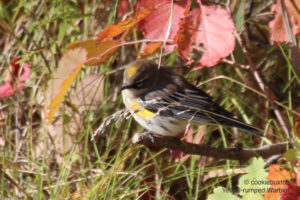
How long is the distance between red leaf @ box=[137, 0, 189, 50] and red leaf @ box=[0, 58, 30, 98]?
927mm

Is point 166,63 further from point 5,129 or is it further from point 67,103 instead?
point 5,129

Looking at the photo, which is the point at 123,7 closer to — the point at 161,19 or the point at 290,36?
the point at 161,19

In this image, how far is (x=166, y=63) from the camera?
9.88ft

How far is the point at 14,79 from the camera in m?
2.86

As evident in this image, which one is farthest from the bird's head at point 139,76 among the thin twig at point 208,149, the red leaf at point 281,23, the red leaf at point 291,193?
the red leaf at point 291,193

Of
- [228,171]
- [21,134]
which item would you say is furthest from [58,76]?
[228,171]

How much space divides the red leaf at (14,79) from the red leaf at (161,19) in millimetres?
927

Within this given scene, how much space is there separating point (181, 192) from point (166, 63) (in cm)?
91

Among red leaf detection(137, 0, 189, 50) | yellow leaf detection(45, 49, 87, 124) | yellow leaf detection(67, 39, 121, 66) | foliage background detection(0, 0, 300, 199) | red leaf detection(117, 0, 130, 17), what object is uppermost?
red leaf detection(137, 0, 189, 50)

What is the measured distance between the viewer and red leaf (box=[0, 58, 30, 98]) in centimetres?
272

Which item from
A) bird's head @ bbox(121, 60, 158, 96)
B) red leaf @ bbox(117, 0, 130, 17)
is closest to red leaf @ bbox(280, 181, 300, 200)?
bird's head @ bbox(121, 60, 158, 96)

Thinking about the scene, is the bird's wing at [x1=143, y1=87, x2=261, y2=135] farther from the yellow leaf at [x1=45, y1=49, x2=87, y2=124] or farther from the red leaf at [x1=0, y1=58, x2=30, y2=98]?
the red leaf at [x1=0, y1=58, x2=30, y2=98]

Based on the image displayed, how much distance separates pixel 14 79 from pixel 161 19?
3.78 feet

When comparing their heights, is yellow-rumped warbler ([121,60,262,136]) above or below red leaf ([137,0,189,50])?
below
